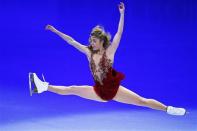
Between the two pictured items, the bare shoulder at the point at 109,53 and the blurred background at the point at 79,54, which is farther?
the blurred background at the point at 79,54

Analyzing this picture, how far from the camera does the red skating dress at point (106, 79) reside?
579 centimetres

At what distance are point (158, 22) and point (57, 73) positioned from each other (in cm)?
154

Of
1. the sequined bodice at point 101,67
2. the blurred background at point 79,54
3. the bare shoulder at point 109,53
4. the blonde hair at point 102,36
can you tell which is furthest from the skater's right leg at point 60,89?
the blurred background at point 79,54

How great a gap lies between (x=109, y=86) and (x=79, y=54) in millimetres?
968

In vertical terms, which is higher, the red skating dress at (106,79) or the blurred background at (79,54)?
the blurred background at (79,54)

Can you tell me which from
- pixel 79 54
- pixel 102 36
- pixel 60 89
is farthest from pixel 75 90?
pixel 79 54

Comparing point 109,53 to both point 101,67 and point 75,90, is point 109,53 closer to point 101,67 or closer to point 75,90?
point 101,67

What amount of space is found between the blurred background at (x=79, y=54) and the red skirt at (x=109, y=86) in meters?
0.79

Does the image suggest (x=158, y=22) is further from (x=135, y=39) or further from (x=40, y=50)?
(x=40, y=50)

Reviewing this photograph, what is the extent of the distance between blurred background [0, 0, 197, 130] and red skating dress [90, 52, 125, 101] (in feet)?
2.48

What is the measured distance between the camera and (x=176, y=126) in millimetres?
6746

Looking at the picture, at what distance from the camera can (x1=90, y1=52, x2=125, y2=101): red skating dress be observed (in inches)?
228

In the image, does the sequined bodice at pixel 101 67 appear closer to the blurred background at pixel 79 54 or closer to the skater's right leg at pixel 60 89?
the skater's right leg at pixel 60 89

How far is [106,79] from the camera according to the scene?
5812 millimetres
